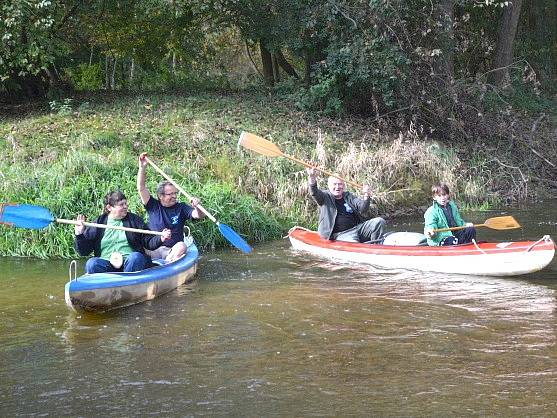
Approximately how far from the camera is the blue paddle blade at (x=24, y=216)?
8438 mm

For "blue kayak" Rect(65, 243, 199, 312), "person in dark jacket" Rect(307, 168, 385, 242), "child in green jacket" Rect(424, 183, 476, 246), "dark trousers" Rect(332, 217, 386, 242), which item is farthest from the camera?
"dark trousers" Rect(332, 217, 386, 242)

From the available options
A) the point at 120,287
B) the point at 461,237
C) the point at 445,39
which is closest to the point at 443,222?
the point at 461,237

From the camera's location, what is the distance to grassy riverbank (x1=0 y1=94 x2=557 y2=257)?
11492 millimetres

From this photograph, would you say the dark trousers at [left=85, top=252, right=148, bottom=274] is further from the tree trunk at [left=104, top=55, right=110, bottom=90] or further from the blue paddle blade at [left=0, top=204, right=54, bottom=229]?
the tree trunk at [left=104, top=55, right=110, bottom=90]

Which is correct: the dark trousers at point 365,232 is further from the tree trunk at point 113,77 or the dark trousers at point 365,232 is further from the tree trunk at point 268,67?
the tree trunk at point 113,77

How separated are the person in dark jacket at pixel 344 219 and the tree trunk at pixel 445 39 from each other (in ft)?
23.5

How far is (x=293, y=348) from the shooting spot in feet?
21.4

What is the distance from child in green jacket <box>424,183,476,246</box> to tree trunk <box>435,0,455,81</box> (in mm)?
7590

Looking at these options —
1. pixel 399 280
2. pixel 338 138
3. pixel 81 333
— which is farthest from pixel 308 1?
pixel 81 333

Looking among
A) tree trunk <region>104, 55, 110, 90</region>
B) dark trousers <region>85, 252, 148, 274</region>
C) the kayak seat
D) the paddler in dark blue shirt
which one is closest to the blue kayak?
dark trousers <region>85, 252, 148, 274</region>

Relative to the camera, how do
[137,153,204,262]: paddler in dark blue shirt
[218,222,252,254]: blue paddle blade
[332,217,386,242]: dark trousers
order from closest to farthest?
[137,153,204,262]: paddler in dark blue shirt < [218,222,252,254]: blue paddle blade < [332,217,386,242]: dark trousers

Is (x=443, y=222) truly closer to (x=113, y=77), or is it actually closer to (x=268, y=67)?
(x=268, y=67)

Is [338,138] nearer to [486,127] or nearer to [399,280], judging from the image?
[486,127]

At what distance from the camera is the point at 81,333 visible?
714 centimetres
